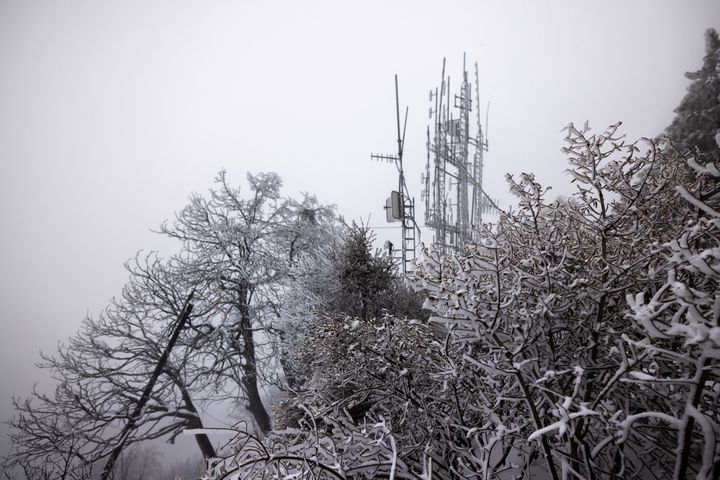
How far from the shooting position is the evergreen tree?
12086 millimetres

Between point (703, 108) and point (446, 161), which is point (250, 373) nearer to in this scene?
point (446, 161)

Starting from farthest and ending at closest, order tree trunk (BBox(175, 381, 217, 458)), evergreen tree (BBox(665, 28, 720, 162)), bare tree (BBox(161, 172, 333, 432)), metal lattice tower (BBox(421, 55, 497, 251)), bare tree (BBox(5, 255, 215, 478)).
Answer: metal lattice tower (BBox(421, 55, 497, 251)) → evergreen tree (BBox(665, 28, 720, 162)) → bare tree (BBox(161, 172, 333, 432)) → tree trunk (BBox(175, 381, 217, 458)) → bare tree (BBox(5, 255, 215, 478))

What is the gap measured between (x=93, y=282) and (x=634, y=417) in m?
207

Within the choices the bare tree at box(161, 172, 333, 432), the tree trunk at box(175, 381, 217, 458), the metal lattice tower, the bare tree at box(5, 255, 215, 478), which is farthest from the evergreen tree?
the tree trunk at box(175, 381, 217, 458)

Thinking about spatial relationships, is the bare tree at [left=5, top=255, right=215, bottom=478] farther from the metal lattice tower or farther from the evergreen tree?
the evergreen tree

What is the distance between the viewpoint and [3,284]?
538 feet

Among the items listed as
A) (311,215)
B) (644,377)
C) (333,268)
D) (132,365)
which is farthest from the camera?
(311,215)

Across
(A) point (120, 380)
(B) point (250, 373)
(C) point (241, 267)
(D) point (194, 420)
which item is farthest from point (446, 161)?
(A) point (120, 380)

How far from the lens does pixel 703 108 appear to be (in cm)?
1248

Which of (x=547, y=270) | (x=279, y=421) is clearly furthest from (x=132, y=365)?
(x=547, y=270)

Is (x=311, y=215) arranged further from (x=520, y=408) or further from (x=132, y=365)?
(x=520, y=408)

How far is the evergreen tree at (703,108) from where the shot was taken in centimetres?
1209

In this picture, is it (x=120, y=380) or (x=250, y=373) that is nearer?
(x=120, y=380)

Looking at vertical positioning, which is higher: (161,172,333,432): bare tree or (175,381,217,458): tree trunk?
(161,172,333,432): bare tree
